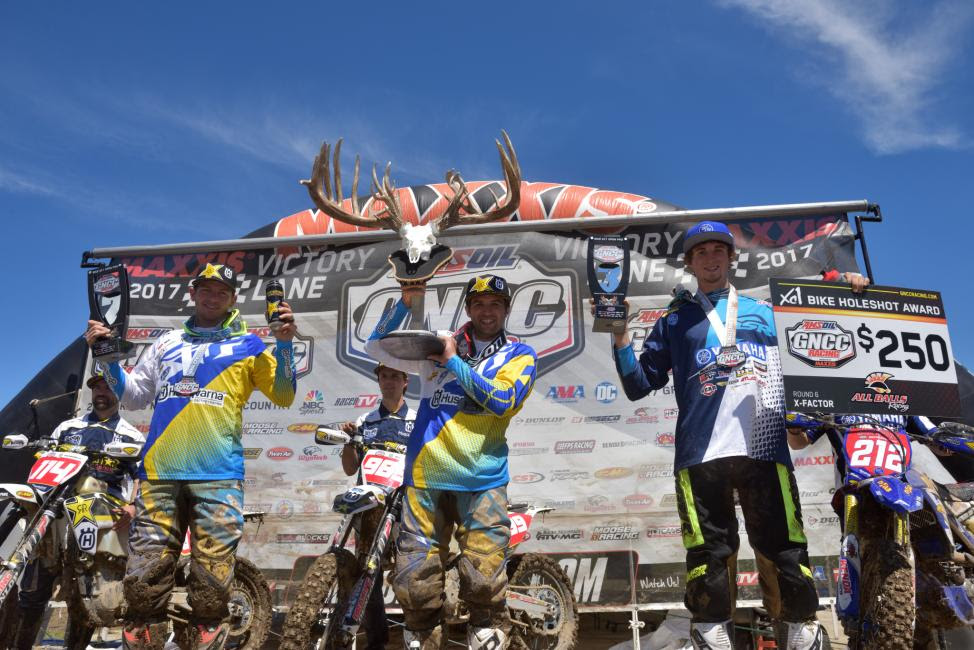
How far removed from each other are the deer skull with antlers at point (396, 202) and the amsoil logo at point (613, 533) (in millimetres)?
2477

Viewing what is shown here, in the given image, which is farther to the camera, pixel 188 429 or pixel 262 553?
pixel 262 553

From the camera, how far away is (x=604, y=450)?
18.7 feet

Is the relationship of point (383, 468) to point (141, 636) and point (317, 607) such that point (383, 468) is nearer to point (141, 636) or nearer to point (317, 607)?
point (317, 607)

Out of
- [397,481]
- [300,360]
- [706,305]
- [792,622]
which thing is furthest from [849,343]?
[300,360]

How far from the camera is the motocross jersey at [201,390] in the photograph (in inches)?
134

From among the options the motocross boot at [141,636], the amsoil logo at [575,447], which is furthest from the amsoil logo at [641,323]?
the motocross boot at [141,636]

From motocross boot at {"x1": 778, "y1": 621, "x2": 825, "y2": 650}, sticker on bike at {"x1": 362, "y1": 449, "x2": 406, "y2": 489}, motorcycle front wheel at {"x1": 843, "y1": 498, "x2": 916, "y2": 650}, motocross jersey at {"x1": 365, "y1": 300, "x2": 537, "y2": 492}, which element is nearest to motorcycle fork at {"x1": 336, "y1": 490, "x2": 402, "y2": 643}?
sticker on bike at {"x1": 362, "y1": 449, "x2": 406, "y2": 489}

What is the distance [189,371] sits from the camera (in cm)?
358

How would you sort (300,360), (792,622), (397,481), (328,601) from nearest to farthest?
(792,622), (328,601), (397,481), (300,360)

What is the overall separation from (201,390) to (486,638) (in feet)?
5.88

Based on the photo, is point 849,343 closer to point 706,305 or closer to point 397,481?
point 706,305

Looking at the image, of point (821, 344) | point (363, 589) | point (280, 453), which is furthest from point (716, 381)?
point (280, 453)

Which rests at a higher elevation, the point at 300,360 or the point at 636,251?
the point at 636,251

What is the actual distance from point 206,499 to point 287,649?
0.78 m
